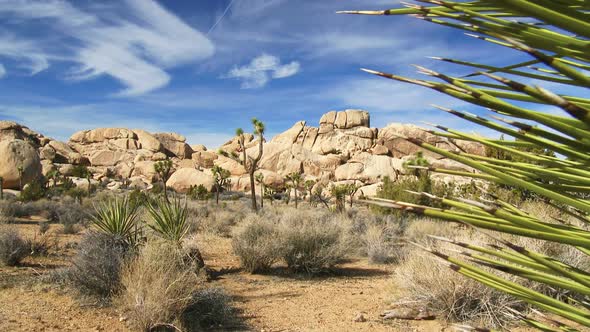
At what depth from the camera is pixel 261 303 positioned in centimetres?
765

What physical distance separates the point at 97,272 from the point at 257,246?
3.69 m

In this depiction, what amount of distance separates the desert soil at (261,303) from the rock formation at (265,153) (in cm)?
4040


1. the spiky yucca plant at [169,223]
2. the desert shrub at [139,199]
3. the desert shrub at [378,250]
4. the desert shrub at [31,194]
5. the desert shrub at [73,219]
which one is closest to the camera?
the spiky yucca plant at [169,223]

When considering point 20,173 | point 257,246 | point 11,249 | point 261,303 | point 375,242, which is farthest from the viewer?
point 20,173

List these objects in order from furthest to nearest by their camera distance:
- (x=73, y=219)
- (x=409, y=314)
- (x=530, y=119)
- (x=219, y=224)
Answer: (x=219, y=224)
(x=73, y=219)
(x=409, y=314)
(x=530, y=119)

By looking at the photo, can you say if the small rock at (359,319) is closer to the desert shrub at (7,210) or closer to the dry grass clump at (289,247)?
the dry grass clump at (289,247)

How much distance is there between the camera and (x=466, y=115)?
87cm

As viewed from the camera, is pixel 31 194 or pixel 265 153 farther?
pixel 265 153

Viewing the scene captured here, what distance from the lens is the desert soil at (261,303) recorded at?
240 inches

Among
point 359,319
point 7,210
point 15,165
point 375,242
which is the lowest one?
point 359,319

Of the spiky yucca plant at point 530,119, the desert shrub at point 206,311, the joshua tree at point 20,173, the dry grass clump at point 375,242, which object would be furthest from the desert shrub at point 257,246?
the joshua tree at point 20,173

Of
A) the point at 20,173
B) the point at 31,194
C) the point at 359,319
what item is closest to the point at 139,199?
the point at 31,194

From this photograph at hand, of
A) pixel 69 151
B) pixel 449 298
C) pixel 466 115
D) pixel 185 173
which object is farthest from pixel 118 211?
pixel 69 151

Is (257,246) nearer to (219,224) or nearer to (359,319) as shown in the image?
(359,319)
